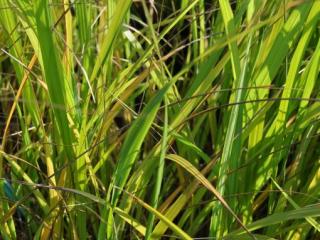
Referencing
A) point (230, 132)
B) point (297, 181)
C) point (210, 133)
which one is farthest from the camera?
Answer: point (210, 133)

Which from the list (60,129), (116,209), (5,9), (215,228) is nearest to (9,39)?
(5,9)

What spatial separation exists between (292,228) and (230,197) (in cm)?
10

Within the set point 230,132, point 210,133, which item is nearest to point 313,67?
point 230,132

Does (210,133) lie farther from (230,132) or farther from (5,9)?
(5,9)

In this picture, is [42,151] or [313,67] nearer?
[313,67]

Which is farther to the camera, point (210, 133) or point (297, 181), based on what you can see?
point (210, 133)

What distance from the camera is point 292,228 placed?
0.85m

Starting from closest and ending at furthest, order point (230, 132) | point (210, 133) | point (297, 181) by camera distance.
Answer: point (230, 132) → point (297, 181) → point (210, 133)

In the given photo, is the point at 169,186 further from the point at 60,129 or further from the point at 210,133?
the point at 60,129

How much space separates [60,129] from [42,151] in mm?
209

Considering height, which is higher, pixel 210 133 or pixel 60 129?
pixel 60 129

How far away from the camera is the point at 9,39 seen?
2.93ft

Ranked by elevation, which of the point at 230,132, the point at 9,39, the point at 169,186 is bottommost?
the point at 169,186

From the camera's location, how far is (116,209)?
2.68ft
